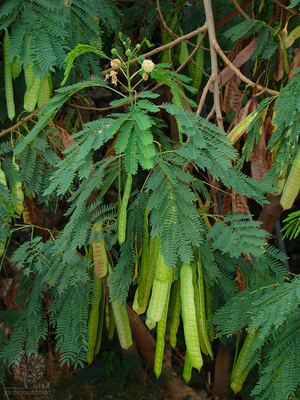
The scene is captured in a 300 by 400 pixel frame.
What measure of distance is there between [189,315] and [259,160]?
94 cm

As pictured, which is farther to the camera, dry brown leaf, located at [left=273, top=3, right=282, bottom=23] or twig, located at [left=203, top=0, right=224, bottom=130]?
dry brown leaf, located at [left=273, top=3, right=282, bottom=23]

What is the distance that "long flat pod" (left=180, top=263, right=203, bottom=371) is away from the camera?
50.1 inches

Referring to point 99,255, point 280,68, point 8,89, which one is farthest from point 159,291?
point 280,68

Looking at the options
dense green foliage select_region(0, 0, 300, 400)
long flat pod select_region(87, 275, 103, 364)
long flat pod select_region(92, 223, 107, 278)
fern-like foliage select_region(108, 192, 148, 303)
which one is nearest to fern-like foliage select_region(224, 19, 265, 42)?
dense green foliage select_region(0, 0, 300, 400)

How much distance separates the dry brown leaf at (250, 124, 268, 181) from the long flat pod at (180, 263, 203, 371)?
29.8 inches

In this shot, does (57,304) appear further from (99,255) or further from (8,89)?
(8,89)

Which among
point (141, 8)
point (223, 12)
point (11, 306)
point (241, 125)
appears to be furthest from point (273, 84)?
point (11, 306)

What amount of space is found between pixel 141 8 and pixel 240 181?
2187mm

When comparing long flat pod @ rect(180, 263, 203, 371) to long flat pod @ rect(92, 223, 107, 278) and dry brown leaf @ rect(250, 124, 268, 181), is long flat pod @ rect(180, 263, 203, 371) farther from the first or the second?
dry brown leaf @ rect(250, 124, 268, 181)

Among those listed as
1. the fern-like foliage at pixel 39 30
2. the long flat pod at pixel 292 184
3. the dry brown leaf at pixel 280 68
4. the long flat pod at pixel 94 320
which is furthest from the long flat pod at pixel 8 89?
the dry brown leaf at pixel 280 68

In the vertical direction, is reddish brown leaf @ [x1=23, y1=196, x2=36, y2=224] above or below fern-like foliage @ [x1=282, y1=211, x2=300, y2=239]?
below

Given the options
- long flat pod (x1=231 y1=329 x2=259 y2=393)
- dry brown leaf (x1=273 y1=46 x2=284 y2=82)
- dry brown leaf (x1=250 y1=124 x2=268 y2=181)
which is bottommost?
long flat pod (x1=231 y1=329 x2=259 y2=393)

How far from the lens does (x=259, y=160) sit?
183cm

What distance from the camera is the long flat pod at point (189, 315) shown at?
1271 mm
